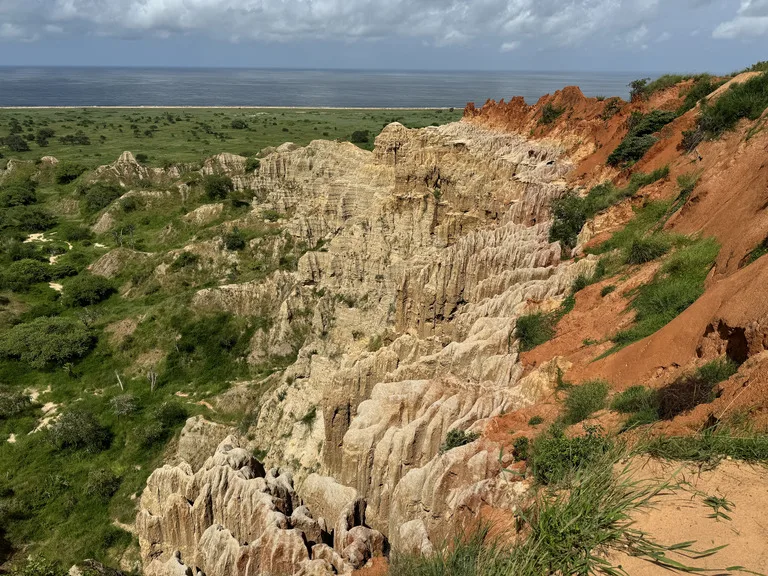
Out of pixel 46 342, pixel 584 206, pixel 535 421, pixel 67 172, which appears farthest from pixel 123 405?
pixel 67 172

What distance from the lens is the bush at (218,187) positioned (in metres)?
65.4

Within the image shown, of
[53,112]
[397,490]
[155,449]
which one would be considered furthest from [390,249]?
[53,112]

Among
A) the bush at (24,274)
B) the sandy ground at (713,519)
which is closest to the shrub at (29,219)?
the bush at (24,274)

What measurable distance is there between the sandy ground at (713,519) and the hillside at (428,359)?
36mm

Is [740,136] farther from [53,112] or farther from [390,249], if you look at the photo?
[53,112]

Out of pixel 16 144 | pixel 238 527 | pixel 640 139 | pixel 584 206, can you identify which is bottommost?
pixel 238 527

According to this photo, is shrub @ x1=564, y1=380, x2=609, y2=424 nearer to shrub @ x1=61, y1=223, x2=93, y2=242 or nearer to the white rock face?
the white rock face

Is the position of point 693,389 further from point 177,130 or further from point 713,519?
point 177,130

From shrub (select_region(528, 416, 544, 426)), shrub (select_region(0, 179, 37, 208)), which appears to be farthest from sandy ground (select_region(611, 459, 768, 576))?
shrub (select_region(0, 179, 37, 208))

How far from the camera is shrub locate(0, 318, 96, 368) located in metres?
40.0

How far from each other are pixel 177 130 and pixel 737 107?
450 ft

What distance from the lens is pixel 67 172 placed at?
8525 cm

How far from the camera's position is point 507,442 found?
1222 centimetres

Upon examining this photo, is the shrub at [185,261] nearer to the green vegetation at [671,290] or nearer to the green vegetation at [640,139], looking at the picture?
the green vegetation at [640,139]
